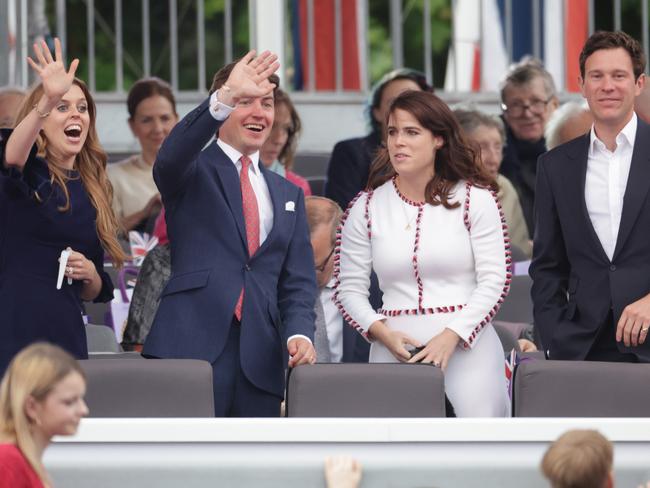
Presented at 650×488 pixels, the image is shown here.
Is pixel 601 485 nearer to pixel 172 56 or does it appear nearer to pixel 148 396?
pixel 148 396

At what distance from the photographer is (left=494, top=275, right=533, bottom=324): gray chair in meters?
6.45

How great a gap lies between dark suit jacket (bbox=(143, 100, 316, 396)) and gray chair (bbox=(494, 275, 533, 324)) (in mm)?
1911

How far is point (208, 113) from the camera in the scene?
173 inches

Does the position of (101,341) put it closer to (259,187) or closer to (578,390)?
(259,187)

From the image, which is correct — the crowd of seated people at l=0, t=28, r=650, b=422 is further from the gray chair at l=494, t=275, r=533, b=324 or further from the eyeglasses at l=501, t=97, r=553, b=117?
the eyeglasses at l=501, t=97, r=553, b=117

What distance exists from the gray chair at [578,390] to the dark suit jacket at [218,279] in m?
0.71

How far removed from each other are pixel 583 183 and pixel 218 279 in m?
1.13

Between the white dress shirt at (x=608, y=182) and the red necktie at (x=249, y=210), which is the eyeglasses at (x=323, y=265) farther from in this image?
the white dress shirt at (x=608, y=182)

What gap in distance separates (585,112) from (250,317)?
85.2 inches

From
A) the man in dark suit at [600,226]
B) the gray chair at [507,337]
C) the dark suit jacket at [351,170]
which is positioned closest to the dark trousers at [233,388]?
the man in dark suit at [600,226]

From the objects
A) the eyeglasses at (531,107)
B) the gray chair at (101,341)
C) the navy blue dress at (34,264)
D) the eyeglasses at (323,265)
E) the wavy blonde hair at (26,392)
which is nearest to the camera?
the wavy blonde hair at (26,392)

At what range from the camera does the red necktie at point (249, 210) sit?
15.2 feet

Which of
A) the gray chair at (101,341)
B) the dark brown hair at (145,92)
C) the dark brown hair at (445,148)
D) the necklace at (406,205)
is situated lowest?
the gray chair at (101,341)

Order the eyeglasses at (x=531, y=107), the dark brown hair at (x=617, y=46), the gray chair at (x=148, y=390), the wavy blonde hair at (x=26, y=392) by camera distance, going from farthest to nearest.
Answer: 1. the eyeglasses at (x=531, y=107)
2. the dark brown hair at (x=617, y=46)
3. the gray chair at (x=148, y=390)
4. the wavy blonde hair at (x=26, y=392)
